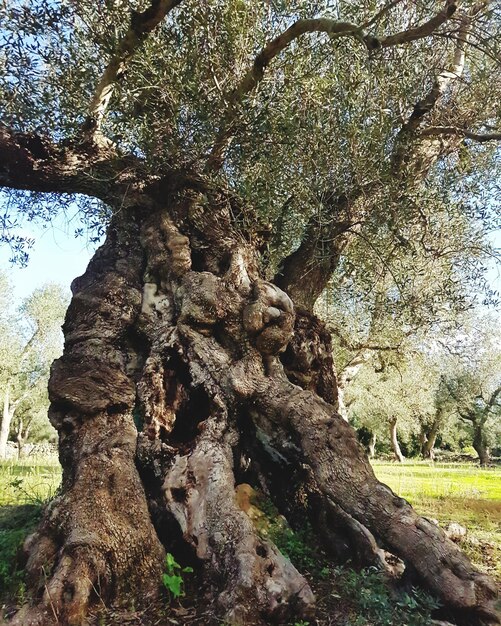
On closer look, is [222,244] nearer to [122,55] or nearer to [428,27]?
[122,55]

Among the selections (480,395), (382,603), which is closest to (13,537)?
(382,603)

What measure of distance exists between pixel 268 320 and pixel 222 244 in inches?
69.4

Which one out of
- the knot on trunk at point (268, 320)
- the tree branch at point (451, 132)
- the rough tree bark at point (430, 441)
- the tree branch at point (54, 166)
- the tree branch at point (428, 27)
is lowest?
the rough tree bark at point (430, 441)

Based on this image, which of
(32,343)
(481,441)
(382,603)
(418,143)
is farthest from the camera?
(481,441)

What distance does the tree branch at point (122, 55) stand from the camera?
5129 mm

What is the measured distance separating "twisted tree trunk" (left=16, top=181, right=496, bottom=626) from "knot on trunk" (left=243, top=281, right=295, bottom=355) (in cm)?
2

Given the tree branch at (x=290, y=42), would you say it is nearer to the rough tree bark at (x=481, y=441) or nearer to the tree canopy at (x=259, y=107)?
the tree canopy at (x=259, y=107)

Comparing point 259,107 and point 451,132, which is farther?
point 451,132

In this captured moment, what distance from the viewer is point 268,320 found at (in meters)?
5.80

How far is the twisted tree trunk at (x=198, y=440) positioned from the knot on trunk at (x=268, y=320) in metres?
0.02

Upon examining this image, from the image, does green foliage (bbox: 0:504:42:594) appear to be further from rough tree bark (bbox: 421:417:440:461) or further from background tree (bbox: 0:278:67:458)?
rough tree bark (bbox: 421:417:440:461)

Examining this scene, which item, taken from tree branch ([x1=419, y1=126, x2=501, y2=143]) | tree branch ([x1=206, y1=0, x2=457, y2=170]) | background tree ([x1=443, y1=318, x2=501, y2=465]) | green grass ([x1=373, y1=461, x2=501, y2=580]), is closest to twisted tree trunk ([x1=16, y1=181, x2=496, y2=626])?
tree branch ([x1=206, y1=0, x2=457, y2=170])

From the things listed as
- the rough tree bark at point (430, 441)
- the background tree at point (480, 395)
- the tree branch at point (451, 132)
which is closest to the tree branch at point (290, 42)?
the tree branch at point (451, 132)

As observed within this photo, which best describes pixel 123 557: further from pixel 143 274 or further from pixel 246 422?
pixel 143 274
